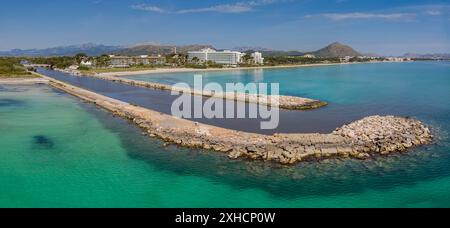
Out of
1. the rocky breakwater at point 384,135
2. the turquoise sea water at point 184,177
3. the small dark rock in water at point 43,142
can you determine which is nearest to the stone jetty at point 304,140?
the rocky breakwater at point 384,135

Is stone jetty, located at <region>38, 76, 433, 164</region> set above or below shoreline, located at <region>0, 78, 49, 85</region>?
below

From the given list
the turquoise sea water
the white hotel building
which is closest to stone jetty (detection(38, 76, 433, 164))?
the turquoise sea water

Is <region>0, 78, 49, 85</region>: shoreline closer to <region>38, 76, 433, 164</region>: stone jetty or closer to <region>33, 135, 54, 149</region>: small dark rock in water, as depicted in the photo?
<region>33, 135, 54, 149</region>: small dark rock in water

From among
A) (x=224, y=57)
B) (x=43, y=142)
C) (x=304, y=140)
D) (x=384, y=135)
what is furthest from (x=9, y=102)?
(x=224, y=57)

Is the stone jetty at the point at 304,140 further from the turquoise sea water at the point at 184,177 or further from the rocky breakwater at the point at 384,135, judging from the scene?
the turquoise sea water at the point at 184,177
